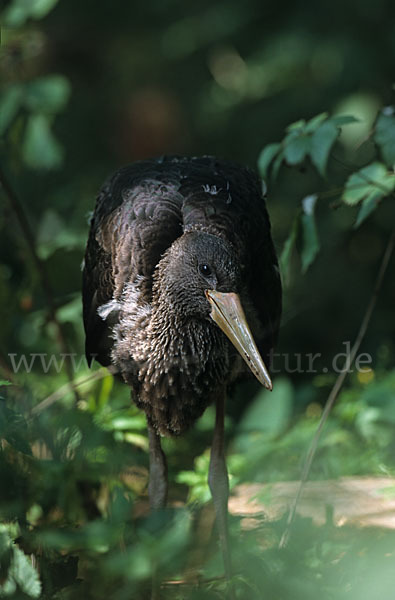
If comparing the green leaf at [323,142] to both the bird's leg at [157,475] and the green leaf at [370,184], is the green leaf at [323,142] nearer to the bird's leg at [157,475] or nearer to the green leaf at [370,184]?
the green leaf at [370,184]

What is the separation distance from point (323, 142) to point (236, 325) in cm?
95

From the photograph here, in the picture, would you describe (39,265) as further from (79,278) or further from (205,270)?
(205,270)

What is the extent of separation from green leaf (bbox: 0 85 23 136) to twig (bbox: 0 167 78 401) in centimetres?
30

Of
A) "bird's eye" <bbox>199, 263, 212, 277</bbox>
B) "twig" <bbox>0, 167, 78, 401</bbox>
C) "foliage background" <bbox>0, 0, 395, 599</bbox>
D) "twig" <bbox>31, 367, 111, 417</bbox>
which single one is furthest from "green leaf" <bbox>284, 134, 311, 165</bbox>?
"twig" <bbox>0, 167, 78, 401</bbox>

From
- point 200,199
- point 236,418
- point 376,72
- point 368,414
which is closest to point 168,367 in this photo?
point 200,199

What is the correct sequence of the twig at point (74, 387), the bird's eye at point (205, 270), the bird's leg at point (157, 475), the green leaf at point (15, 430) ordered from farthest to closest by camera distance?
1. the twig at point (74, 387)
2. the bird's leg at point (157, 475)
3. the bird's eye at point (205, 270)
4. the green leaf at point (15, 430)

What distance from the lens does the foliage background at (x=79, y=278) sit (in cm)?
274

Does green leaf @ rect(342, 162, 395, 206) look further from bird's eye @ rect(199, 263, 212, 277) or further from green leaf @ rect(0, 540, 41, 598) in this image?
green leaf @ rect(0, 540, 41, 598)

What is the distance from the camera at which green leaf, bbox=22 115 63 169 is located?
499 centimetres

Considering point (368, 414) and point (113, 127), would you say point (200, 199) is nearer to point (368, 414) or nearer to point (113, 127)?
point (368, 414)

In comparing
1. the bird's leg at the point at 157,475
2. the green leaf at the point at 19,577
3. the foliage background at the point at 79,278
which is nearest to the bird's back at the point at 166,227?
the foliage background at the point at 79,278

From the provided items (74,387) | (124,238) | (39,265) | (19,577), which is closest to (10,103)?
(39,265)

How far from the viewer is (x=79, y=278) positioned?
495cm

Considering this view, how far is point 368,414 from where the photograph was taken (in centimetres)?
459
